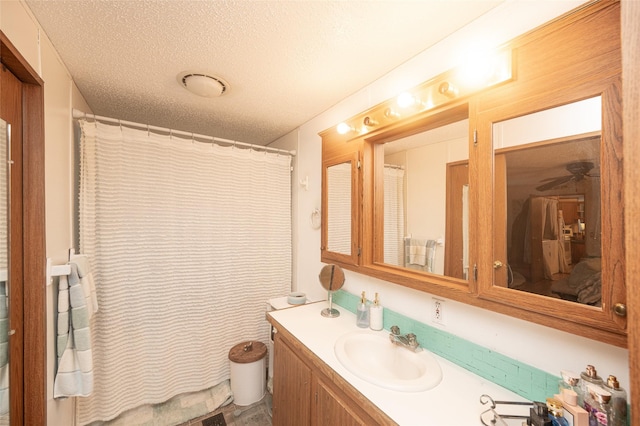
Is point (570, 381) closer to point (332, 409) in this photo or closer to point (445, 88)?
point (332, 409)

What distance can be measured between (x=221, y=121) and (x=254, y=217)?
926mm

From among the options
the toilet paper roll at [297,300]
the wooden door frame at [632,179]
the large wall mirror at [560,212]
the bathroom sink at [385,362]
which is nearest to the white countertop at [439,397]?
the bathroom sink at [385,362]

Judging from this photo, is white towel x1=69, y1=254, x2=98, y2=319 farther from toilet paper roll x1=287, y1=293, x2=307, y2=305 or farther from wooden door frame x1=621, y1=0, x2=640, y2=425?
wooden door frame x1=621, y1=0, x2=640, y2=425

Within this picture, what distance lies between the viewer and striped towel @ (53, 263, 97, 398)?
1.27 m

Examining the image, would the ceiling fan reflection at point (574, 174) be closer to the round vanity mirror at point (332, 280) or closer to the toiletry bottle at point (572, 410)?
the toiletry bottle at point (572, 410)

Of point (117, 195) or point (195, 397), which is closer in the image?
point (117, 195)

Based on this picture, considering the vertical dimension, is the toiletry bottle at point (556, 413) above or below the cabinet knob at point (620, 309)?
below

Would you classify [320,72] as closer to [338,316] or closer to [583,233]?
[583,233]

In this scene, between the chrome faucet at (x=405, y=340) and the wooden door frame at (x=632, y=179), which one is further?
the chrome faucet at (x=405, y=340)

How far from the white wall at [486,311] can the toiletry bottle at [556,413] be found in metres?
0.18

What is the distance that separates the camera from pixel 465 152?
109 cm

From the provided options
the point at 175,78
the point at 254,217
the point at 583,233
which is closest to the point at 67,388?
the point at 254,217

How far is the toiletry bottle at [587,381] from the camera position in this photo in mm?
697

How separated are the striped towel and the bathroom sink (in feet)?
4.38
